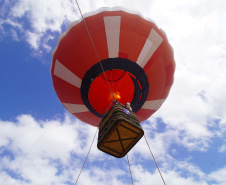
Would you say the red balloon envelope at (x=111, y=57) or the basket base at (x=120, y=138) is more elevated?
the red balloon envelope at (x=111, y=57)

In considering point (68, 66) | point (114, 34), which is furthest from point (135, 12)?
point (68, 66)

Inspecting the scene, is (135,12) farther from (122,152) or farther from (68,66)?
(122,152)

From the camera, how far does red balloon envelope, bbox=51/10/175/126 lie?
428cm

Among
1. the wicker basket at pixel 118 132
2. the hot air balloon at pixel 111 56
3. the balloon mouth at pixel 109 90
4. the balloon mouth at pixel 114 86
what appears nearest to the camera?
the wicker basket at pixel 118 132

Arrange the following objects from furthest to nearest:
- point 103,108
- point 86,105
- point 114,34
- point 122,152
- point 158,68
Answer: point 103,108, point 86,105, point 158,68, point 114,34, point 122,152

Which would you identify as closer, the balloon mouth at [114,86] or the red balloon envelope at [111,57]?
the red balloon envelope at [111,57]

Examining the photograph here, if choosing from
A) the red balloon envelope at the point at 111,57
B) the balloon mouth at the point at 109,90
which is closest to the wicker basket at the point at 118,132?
the red balloon envelope at the point at 111,57

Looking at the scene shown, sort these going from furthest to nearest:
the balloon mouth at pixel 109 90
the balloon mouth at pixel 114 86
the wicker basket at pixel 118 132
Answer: the balloon mouth at pixel 109 90 → the balloon mouth at pixel 114 86 → the wicker basket at pixel 118 132

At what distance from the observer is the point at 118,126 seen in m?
3.11

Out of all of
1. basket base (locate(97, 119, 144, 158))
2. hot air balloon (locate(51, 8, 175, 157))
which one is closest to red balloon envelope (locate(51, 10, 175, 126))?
hot air balloon (locate(51, 8, 175, 157))

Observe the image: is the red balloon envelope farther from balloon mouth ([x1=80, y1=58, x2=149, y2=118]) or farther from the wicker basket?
the wicker basket

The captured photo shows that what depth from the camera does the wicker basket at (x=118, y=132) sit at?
3.11 metres

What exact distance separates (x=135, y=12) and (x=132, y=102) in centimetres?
244

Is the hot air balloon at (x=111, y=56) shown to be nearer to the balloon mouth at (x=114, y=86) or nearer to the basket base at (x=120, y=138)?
the balloon mouth at (x=114, y=86)
